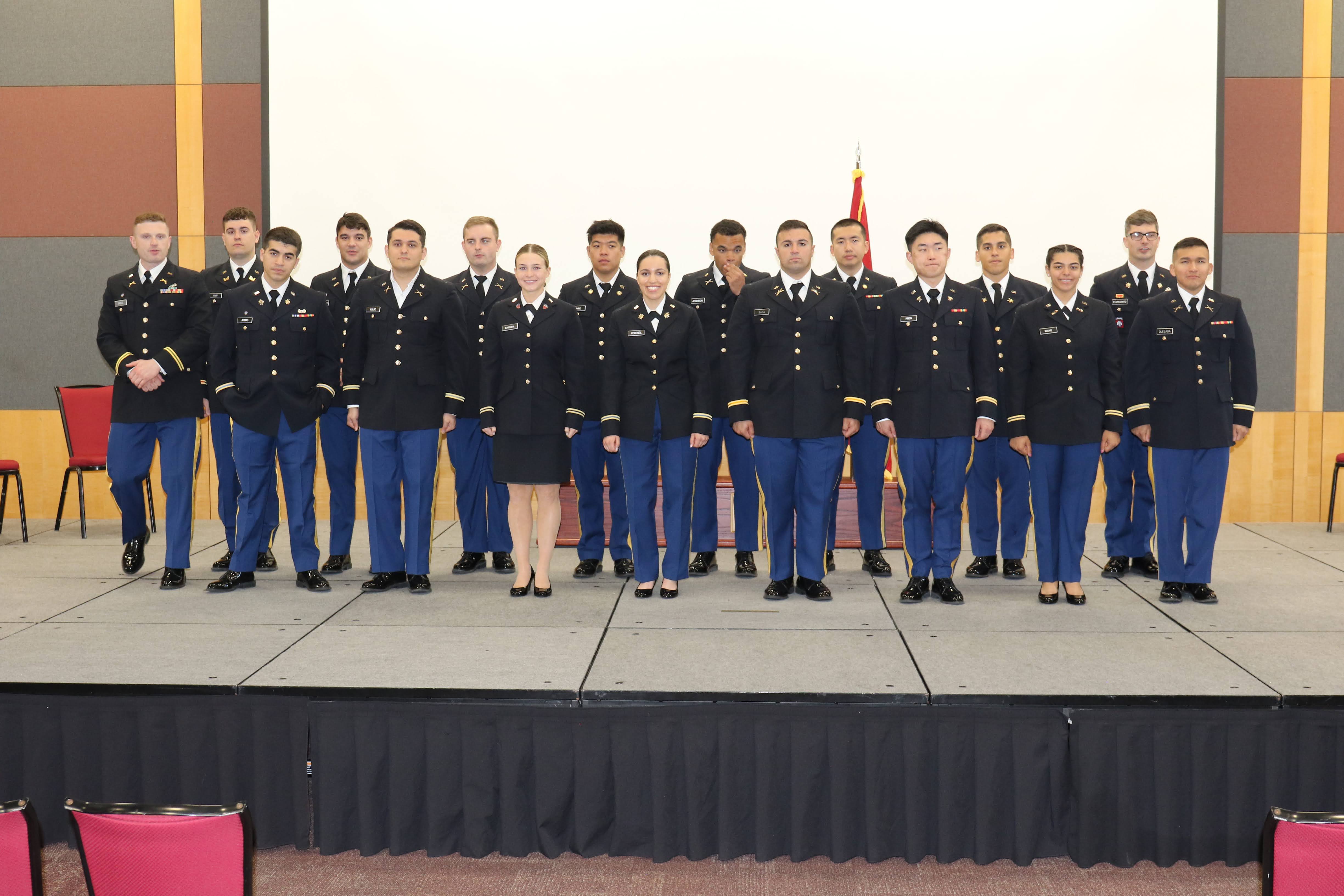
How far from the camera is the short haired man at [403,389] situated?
4496 millimetres

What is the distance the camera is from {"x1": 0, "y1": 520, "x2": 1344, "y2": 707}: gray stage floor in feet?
10.2

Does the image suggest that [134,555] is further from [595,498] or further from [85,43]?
[85,43]

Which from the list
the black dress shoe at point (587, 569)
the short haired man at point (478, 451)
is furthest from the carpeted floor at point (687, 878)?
the short haired man at point (478, 451)

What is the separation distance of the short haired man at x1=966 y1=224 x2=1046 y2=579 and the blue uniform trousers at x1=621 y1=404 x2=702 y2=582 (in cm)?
143

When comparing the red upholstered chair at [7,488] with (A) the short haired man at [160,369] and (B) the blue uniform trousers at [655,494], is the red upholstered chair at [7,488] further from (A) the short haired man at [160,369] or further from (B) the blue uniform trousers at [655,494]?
(B) the blue uniform trousers at [655,494]

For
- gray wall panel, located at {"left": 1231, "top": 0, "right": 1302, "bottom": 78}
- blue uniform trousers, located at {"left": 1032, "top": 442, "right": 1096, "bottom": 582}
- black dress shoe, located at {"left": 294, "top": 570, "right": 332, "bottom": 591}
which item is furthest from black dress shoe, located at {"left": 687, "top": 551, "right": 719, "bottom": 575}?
gray wall panel, located at {"left": 1231, "top": 0, "right": 1302, "bottom": 78}

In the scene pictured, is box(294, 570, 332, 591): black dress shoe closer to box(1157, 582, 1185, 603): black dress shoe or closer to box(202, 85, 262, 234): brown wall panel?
box(202, 85, 262, 234): brown wall panel

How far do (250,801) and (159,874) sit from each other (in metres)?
1.48

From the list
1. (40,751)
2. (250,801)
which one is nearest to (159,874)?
(250,801)

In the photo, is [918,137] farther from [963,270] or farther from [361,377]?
[361,377]

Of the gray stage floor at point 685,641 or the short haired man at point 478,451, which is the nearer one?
the gray stage floor at point 685,641

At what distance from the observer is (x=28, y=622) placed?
13.1 feet

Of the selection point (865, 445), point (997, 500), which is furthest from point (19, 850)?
point (997, 500)

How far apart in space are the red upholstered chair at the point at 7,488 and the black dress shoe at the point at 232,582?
210 cm
